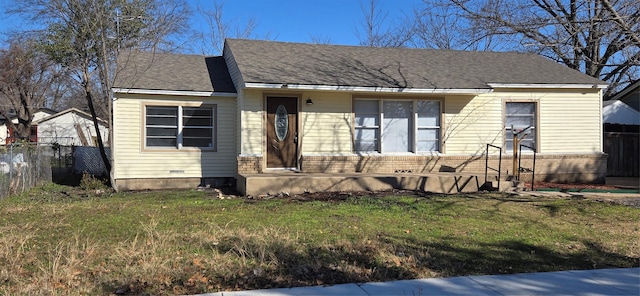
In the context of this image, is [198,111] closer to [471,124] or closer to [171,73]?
[171,73]

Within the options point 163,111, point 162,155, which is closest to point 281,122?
point 163,111

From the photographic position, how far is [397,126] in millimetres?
14398

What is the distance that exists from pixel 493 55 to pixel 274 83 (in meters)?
9.60

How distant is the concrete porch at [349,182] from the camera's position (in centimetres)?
1178

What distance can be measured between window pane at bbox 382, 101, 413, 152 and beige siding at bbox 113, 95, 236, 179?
4562 millimetres

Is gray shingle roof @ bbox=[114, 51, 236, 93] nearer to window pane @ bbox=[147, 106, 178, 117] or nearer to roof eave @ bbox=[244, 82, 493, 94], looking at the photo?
window pane @ bbox=[147, 106, 178, 117]

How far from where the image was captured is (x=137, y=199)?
11156 mm

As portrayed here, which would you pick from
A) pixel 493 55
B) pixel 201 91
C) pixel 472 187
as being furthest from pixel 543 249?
pixel 493 55

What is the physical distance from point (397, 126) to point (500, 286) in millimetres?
9426

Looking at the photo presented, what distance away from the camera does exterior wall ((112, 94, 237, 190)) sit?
13.1 metres

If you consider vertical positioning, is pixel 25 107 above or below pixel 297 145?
above

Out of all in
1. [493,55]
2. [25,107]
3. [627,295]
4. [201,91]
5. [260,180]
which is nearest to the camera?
[627,295]

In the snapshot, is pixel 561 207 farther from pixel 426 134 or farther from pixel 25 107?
pixel 25 107

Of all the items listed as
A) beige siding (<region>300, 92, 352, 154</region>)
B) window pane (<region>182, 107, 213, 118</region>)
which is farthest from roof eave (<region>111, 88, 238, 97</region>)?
beige siding (<region>300, 92, 352, 154</region>)
